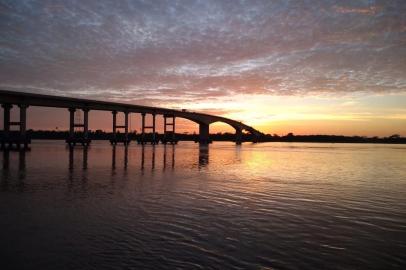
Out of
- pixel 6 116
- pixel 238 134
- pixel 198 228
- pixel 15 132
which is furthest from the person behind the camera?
pixel 238 134

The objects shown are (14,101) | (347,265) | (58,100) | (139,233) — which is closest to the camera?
(347,265)

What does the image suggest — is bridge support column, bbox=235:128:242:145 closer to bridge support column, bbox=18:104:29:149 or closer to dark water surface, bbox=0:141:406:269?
bridge support column, bbox=18:104:29:149

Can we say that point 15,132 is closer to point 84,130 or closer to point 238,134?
point 84,130

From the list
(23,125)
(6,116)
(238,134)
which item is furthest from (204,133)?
(23,125)

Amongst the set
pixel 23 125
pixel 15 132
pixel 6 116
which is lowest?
pixel 15 132

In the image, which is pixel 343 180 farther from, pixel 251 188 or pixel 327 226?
pixel 327 226

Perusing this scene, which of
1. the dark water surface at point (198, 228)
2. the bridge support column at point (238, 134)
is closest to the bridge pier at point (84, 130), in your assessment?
the dark water surface at point (198, 228)

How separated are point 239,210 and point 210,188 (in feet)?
17.8

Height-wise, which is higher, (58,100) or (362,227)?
(58,100)

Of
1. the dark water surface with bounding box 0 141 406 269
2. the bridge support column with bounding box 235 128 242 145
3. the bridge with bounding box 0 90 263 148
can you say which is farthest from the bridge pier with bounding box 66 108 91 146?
the bridge support column with bounding box 235 128 242 145

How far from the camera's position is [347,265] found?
6.57 metres

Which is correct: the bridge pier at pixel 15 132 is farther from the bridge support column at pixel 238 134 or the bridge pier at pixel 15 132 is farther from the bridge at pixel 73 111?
the bridge support column at pixel 238 134

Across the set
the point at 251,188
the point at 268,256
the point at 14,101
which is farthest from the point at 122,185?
the point at 14,101

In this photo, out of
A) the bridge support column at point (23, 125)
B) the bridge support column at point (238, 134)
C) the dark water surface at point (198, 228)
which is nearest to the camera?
the dark water surface at point (198, 228)
